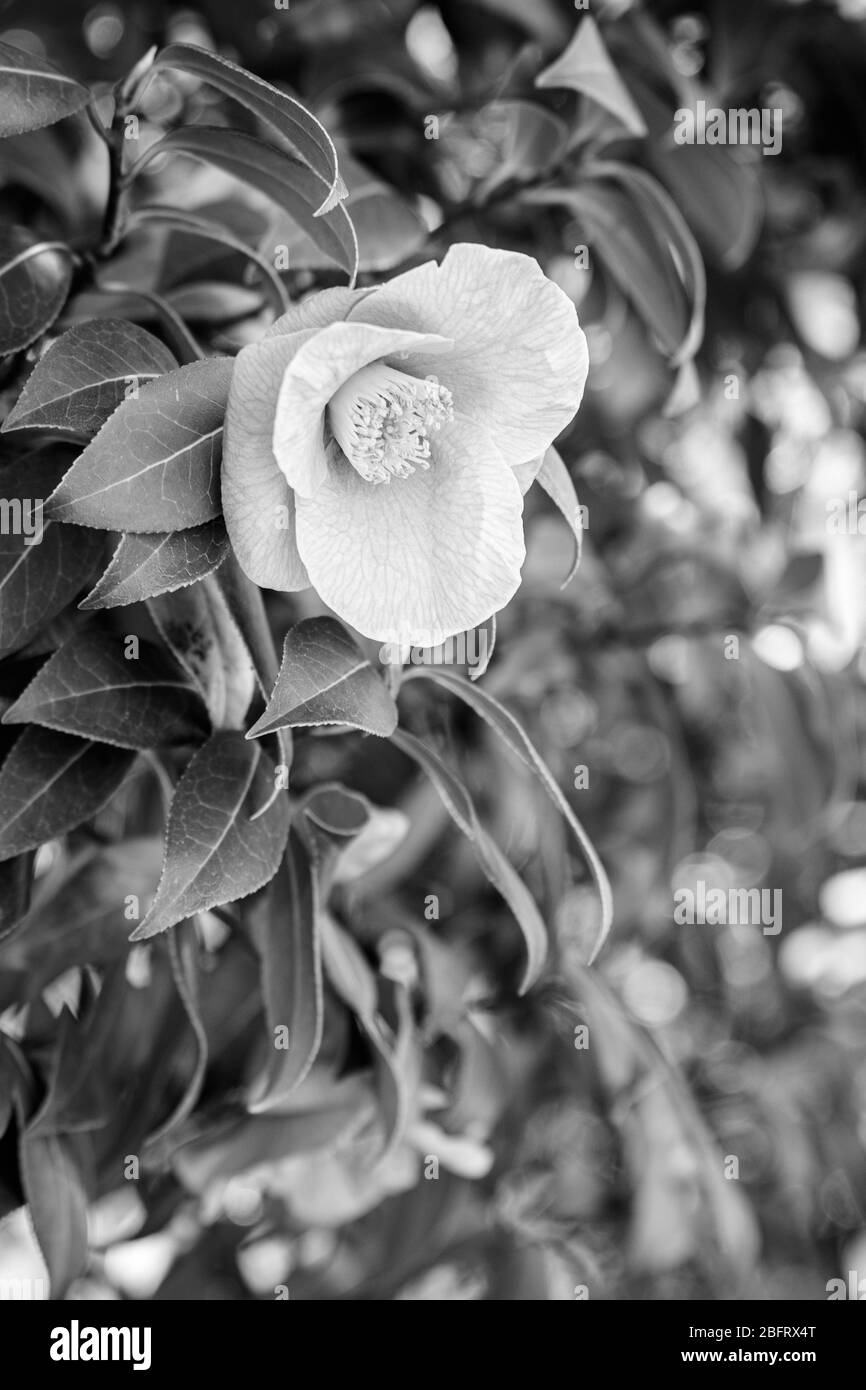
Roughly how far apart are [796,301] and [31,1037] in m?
1.13

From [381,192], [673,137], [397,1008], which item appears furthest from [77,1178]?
[673,137]

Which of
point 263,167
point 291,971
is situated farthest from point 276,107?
point 291,971

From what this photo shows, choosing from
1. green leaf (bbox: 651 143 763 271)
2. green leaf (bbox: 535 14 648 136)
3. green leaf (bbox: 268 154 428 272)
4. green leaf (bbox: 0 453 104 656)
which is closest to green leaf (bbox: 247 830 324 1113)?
green leaf (bbox: 0 453 104 656)

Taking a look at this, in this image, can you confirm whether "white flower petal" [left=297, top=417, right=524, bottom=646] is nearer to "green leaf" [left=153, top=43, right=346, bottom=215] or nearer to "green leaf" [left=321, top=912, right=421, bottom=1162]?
"green leaf" [left=153, top=43, right=346, bottom=215]

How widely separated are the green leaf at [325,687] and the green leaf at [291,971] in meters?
0.15

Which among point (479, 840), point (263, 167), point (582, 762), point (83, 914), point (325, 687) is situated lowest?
point (582, 762)

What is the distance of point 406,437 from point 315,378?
0.07 metres

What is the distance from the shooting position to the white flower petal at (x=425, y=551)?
503mm

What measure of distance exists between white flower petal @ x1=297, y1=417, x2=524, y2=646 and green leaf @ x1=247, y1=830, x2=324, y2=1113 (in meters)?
0.20

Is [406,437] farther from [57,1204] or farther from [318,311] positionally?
[57,1204]

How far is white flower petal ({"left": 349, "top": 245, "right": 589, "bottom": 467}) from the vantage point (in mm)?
488

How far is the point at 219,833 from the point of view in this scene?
541 millimetres

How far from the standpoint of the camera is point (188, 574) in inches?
19.1
